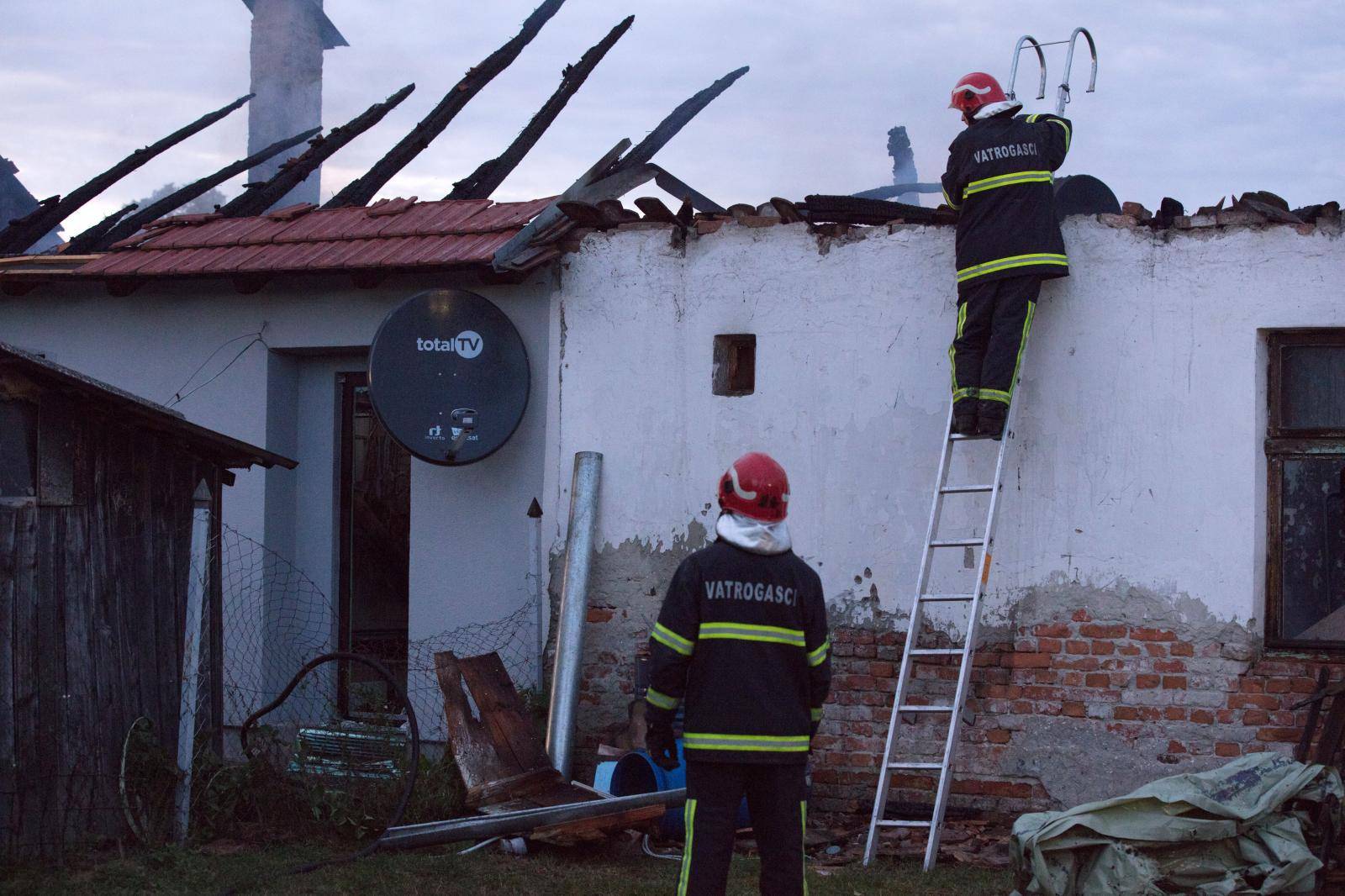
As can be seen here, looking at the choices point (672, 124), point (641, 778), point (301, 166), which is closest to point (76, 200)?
point (301, 166)

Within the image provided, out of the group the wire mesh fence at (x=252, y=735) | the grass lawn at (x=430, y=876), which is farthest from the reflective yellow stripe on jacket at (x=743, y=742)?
the wire mesh fence at (x=252, y=735)

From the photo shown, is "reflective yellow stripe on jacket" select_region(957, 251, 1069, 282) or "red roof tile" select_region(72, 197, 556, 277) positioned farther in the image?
"red roof tile" select_region(72, 197, 556, 277)

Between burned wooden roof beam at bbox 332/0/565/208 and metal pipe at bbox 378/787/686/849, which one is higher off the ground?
burned wooden roof beam at bbox 332/0/565/208

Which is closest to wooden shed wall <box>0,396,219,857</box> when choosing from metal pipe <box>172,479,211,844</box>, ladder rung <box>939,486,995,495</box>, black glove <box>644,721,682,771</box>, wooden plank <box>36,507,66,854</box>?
wooden plank <box>36,507,66,854</box>

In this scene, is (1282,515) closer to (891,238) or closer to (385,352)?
(891,238)

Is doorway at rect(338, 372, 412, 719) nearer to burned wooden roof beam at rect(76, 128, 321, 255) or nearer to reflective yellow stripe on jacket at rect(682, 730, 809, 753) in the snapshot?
burned wooden roof beam at rect(76, 128, 321, 255)

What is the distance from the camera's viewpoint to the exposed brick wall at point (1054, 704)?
654 cm

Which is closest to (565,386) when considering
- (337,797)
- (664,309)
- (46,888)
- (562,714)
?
(664,309)

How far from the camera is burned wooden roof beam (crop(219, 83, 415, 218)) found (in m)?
10.3

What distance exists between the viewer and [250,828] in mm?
6352

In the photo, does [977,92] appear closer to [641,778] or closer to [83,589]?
[641,778]

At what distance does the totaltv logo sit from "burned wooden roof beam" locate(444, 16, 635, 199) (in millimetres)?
3104

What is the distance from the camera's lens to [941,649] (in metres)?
6.92

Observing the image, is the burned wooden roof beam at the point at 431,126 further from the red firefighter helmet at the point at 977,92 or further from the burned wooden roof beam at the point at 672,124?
the red firefighter helmet at the point at 977,92
